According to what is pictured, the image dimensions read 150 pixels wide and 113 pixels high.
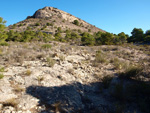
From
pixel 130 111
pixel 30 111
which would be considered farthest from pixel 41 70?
pixel 130 111

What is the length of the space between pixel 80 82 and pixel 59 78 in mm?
959

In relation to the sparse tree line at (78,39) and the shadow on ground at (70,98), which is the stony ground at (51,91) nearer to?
the shadow on ground at (70,98)

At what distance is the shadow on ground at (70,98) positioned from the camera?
2816mm

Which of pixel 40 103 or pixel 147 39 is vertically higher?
pixel 147 39

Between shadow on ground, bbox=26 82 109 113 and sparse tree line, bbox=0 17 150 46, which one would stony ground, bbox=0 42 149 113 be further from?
sparse tree line, bbox=0 17 150 46

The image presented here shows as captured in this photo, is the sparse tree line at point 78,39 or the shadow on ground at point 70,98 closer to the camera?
the shadow on ground at point 70,98

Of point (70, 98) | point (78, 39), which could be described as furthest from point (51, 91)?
point (78, 39)

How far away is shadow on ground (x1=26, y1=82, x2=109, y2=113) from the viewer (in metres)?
2.82

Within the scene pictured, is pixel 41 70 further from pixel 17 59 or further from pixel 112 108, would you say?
pixel 112 108

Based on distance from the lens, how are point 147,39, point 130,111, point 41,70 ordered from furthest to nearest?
point 147,39
point 41,70
point 130,111

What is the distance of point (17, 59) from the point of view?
217 inches

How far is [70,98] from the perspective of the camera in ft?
10.5

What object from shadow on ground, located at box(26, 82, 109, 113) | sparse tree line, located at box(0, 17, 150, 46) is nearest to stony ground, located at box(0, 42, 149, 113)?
shadow on ground, located at box(26, 82, 109, 113)

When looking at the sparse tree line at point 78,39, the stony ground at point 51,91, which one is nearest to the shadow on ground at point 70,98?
the stony ground at point 51,91
